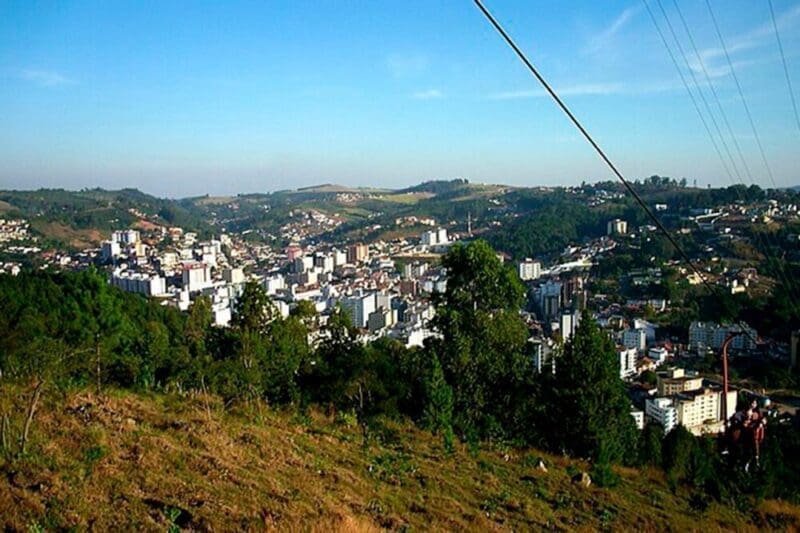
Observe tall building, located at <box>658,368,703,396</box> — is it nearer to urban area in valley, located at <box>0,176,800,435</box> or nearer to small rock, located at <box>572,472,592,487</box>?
urban area in valley, located at <box>0,176,800,435</box>

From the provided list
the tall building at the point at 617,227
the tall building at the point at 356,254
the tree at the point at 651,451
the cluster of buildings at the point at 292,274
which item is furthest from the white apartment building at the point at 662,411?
the tall building at the point at 356,254

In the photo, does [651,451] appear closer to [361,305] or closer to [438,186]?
[361,305]

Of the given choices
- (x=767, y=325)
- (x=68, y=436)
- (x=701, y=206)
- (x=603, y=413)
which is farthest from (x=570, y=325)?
(x=701, y=206)

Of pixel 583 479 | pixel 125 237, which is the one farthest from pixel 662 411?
pixel 125 237

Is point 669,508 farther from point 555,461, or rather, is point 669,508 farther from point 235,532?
point 235,532

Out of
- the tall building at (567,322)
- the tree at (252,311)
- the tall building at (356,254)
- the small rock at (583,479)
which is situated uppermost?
the tree at (252,311)

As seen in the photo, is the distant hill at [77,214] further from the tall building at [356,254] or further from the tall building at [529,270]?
the tall building at [529,270]
